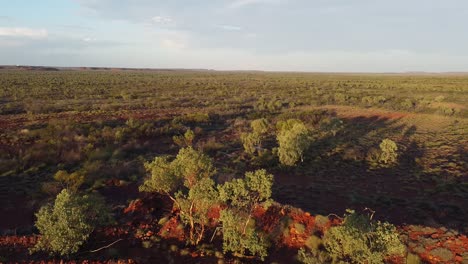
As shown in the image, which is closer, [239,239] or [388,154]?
[239,239]

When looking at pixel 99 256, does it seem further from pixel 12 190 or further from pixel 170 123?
pixel 170 123

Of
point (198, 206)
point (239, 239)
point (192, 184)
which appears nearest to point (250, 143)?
point (192, 184)

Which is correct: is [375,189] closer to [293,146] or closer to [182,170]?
[293,146]

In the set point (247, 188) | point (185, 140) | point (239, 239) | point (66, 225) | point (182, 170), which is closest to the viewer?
point (66, 225)

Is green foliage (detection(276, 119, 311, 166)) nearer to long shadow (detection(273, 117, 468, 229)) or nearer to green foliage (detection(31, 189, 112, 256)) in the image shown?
long shadow (detection(273, 117, 468, 229))

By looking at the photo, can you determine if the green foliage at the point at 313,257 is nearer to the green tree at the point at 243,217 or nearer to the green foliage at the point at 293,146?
the green tree at the point at 243,217

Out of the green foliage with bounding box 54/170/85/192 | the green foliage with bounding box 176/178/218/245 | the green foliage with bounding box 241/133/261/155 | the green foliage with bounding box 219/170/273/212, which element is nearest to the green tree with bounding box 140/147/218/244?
the green foliage with bounding box 176/178/218/245

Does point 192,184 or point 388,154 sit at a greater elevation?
point 192,184
